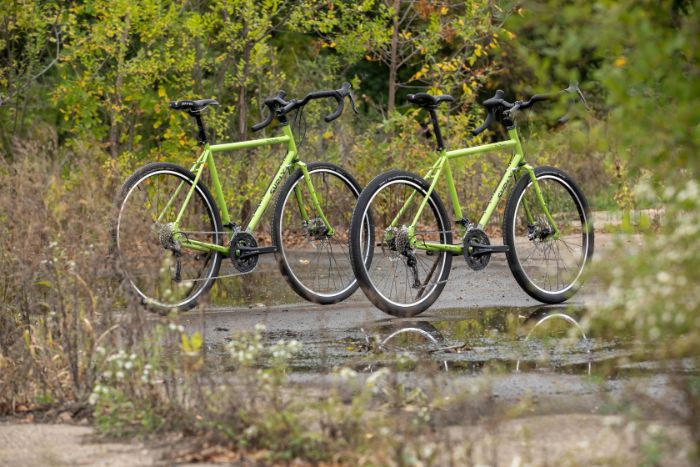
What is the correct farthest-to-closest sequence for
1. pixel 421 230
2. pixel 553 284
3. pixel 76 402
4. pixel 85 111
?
pixel 85 111
pixel 553 284
pixel 421 230
pixel 76 402

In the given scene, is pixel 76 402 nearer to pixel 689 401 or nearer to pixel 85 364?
pixel 85 364

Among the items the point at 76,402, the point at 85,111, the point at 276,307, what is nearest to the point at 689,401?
the point at 76,402

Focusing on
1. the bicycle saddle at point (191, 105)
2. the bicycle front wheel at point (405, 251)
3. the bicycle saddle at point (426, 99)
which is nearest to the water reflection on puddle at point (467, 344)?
the bicycle front wheel at point (405, 251)

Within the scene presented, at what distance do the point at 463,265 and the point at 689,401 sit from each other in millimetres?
7079

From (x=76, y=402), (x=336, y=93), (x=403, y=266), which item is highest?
(x=336, y=93)

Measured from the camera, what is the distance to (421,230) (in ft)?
28.7

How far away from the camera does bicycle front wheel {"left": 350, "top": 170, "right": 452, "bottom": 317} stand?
8414 mm

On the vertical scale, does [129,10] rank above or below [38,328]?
above

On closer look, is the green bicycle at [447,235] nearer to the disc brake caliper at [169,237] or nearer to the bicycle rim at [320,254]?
the bicycle rim at [320,254]

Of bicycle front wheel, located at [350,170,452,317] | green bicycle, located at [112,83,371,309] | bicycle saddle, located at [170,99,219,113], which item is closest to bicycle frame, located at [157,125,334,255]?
green bicycle, located at [112,83,371,309]

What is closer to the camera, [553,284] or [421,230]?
[421,230]

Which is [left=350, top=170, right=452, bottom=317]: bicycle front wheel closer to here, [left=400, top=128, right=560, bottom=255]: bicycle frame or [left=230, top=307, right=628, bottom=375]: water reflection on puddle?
[left=400, top=128, right=560, bottom=255]: bicycle frame

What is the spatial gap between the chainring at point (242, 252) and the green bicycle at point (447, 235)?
72 centimetres

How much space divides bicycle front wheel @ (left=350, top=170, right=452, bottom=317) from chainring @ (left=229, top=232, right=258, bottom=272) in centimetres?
75
